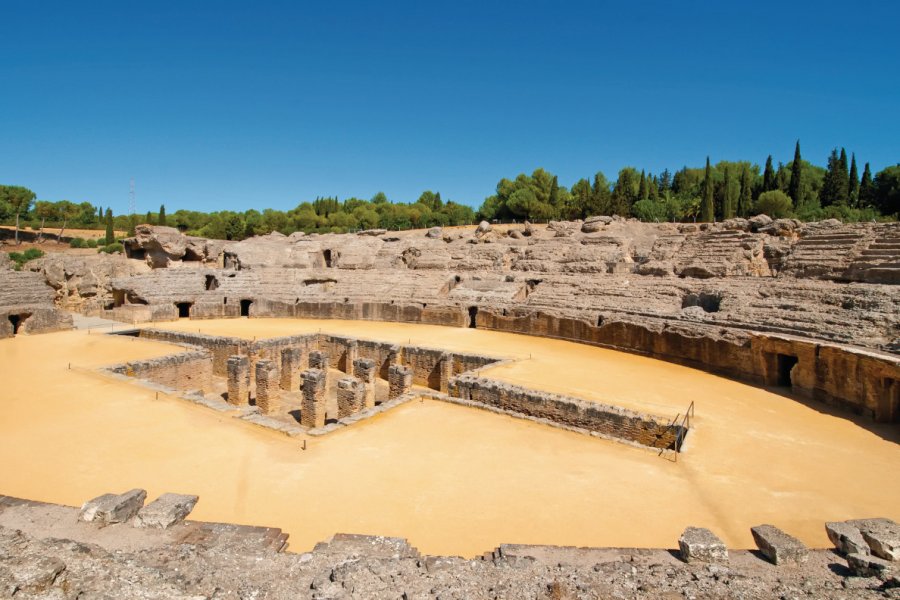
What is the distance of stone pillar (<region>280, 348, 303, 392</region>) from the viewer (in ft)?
46.9

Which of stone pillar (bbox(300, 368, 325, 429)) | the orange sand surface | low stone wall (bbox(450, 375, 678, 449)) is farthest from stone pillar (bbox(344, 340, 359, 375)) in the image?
the orange sand surface

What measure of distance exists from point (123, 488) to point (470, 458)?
14.8ft

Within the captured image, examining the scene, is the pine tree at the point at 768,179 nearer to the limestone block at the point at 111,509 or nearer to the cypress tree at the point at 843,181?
the cypress tree at the point at 843,181

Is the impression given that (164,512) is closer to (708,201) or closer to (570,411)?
(570,411)

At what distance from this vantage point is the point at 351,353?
52.3 feet

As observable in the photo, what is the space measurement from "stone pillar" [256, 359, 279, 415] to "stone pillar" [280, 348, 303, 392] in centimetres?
211

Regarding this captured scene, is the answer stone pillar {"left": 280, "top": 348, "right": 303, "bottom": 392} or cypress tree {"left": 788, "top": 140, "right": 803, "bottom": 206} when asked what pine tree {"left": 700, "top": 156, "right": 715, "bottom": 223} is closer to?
cypress tree {"left": 788, "top": 140, "right": 803, "bottom": 206}

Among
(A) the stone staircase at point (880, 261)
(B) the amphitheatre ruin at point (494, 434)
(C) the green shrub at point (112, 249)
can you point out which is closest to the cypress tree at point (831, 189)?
(B) the amphitheatre ruin at point (494, 434)

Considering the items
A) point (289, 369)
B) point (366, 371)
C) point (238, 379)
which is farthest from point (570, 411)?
point (289, 369)

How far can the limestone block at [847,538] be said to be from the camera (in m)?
4.40

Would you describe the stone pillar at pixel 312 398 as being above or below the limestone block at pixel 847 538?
below

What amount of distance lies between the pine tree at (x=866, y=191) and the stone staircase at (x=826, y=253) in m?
18.3

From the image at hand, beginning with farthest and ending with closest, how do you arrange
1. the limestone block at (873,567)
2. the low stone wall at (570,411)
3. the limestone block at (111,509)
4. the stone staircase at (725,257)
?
the stone staircase at (725,257) → the low stone wall at (570,411) → the limestone block at (111,509) → the limestone block at (873,567)

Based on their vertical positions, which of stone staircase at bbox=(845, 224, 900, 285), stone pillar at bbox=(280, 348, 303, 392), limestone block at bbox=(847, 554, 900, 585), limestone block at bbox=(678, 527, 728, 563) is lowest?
stone pillar at bbox=(280, 348, 303, 392)
